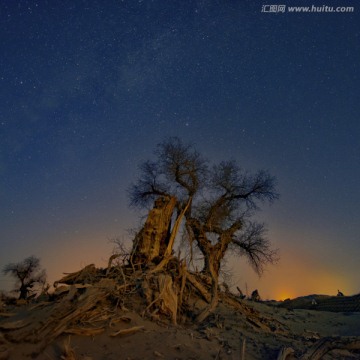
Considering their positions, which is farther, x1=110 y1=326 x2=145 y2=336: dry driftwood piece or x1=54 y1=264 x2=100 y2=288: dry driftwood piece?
x1=54 y1=264 x2=100 y2=288: dry driftwood piece

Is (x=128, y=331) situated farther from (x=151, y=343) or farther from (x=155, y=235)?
(x=155, y=235)

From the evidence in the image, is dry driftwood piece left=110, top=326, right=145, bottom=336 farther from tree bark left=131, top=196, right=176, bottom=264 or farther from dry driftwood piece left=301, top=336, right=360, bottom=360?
tree bark left=131, top=196, right=176, bottom=264

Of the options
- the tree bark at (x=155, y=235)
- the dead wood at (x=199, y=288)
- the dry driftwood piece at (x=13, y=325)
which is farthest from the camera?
the tree bark at (x=155, y=235)

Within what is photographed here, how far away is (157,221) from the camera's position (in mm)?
12164

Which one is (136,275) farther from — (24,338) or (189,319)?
(24,338)

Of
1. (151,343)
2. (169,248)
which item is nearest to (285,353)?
(151,343)

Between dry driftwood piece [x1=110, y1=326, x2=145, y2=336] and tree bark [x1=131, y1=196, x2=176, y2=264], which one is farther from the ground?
tree bark [x1=131, y1=196, x2=176, y2=264]

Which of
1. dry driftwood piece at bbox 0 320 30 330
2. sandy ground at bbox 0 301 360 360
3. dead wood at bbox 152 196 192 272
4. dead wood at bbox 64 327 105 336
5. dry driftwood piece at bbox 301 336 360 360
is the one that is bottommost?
dry driftwood piece at bbox 301 336 360 360

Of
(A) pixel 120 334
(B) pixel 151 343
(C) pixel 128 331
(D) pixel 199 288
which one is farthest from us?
(D) pixel 199 288

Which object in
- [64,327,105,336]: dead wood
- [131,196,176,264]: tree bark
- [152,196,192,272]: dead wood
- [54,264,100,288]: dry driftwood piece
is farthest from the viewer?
[131,196,176,264]: tree bark

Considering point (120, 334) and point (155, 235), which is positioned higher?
point (155, 235)

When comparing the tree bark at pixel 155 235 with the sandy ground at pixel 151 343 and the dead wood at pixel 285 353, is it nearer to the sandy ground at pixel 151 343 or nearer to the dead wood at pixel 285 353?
the sandy ground at pixel 151 343

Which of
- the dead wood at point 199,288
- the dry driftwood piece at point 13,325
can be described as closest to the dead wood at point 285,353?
the dead wood at point 199,288

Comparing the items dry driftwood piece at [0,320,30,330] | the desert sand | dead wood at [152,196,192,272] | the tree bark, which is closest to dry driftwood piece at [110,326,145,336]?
the desert sand
